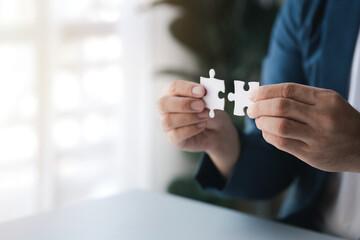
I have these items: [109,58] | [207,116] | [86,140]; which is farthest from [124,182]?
[207,116]

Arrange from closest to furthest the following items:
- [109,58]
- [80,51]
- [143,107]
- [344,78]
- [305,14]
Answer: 1. [344,78]
2. [305,14]
3. [80,51]
4. [109,58]
5. [143,107]

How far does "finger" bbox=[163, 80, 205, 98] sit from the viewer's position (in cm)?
84

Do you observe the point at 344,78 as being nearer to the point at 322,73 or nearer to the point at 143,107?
the point at 322,73

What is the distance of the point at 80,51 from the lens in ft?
6.57

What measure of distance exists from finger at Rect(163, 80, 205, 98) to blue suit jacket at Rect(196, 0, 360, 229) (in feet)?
0.69

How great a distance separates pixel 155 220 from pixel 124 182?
1409mm

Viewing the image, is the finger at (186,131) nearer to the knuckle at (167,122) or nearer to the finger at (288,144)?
the knuckle at (167,122)

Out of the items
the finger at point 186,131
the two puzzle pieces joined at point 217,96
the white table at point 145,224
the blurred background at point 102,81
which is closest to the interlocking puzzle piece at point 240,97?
the two puzzle pieces joined at point 217,96

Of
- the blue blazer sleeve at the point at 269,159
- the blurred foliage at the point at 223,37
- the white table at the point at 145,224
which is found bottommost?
the white table at the point at 145,224

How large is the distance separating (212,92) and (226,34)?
4.34ft

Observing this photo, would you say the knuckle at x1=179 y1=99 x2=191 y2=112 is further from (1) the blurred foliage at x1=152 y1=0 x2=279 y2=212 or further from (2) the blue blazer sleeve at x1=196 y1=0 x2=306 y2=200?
(1) the blurred foliage at x1=152 y1=0 x2=279 y2=212

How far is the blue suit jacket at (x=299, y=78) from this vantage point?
3.29 feet

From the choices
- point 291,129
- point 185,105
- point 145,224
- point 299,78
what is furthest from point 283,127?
point 299,78

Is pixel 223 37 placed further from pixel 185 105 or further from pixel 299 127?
pixel 299 127
